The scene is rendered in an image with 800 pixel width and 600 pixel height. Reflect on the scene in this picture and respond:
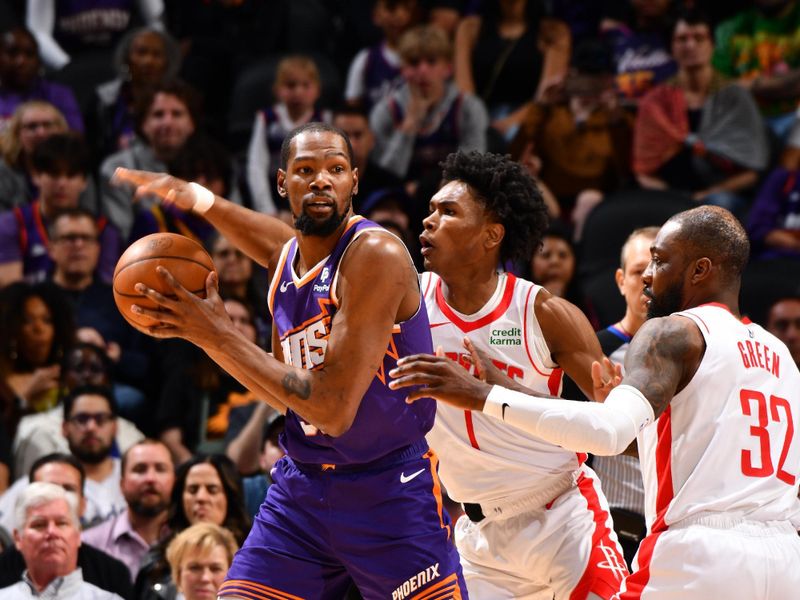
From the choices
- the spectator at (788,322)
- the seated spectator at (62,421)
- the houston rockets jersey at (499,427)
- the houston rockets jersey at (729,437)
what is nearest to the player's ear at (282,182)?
the houston rockets jersey at (499,427)

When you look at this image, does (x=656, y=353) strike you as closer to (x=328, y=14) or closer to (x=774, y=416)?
(x=774, y=416)

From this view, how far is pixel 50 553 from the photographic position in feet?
22.5

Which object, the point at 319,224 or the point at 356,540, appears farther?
the point at 319,224

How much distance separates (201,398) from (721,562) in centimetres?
516

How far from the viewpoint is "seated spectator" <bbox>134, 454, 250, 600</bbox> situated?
732 cm

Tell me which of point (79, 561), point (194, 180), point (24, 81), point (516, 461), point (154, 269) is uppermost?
point (24, 81)

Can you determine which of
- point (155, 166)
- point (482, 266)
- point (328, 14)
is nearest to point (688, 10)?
point (328, 14)

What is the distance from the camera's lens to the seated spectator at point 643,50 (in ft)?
34.7

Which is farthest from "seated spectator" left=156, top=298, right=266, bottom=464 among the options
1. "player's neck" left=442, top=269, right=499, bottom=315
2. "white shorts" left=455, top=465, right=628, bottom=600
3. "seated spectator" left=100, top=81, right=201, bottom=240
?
"white shorts" left=455, top=465, right=628, bottom=600

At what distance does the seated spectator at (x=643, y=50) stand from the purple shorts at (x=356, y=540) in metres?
6.57

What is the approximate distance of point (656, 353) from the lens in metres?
4.12

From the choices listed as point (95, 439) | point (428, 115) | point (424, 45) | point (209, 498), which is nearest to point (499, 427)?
point (209, 498)

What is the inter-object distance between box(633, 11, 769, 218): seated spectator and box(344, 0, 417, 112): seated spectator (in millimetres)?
2326

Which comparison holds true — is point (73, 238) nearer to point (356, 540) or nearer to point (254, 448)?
point (254, 448)
